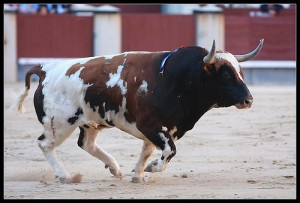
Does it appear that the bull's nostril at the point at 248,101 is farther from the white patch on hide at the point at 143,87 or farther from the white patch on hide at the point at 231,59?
the white patch on hide at the point at 143,87

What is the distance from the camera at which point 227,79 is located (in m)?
5.91

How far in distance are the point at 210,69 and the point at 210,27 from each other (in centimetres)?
1177

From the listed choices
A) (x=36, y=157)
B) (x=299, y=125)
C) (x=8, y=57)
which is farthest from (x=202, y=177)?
(x=8, y=57)

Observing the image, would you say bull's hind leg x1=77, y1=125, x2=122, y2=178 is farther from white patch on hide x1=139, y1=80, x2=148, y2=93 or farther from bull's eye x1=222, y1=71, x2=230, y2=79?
bull's eye x1=222, y1=71, x2=230, y2=79

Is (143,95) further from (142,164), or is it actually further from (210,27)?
(210,27)

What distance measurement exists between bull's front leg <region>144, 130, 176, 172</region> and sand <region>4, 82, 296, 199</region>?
133mm

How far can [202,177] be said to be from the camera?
642cm

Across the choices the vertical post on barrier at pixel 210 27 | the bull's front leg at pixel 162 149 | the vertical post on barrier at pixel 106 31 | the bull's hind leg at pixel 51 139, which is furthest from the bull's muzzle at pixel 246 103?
the vertical post on barrier at pixel 210 27

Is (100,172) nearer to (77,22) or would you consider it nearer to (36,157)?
(36,157)

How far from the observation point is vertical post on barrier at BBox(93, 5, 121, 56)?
1744 centimetres

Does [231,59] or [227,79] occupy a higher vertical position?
[231,59]

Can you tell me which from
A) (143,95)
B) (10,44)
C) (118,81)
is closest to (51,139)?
(118,81)

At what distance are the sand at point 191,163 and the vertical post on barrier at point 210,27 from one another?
684cm

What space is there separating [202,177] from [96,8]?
11.4m
